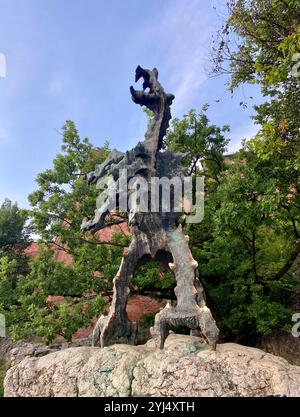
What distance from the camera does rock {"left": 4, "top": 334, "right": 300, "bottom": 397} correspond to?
16.7 feet

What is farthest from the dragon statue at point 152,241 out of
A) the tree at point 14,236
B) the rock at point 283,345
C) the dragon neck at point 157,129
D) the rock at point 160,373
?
the tree at point 14,236

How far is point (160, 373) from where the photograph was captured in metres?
5.48

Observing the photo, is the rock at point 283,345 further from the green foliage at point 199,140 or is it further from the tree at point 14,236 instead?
the tree at point 14,236

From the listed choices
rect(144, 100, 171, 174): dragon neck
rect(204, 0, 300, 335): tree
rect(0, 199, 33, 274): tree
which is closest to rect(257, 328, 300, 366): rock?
rect(204, 0, 300, 335): tree

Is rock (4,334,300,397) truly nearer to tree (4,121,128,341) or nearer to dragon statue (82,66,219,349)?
dragon statue (82,66,219,349)

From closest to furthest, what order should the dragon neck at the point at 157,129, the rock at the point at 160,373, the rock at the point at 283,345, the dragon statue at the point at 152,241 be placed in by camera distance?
the rock at the point at 160,373 < the dragon statue at the point at 152,241 < the dragon neck at the point at 157,129 < the rock at the point at 283,345

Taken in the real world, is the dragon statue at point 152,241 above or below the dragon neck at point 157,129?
below

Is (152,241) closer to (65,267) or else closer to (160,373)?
(160,373)

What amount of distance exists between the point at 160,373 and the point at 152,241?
2.33m

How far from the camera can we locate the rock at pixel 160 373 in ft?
16.7

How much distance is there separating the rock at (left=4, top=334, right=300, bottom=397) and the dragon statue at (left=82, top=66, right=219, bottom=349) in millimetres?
333

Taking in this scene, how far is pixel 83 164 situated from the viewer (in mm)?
13406

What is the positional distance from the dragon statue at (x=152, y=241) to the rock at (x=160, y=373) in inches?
13.1

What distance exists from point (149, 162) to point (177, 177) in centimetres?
61
